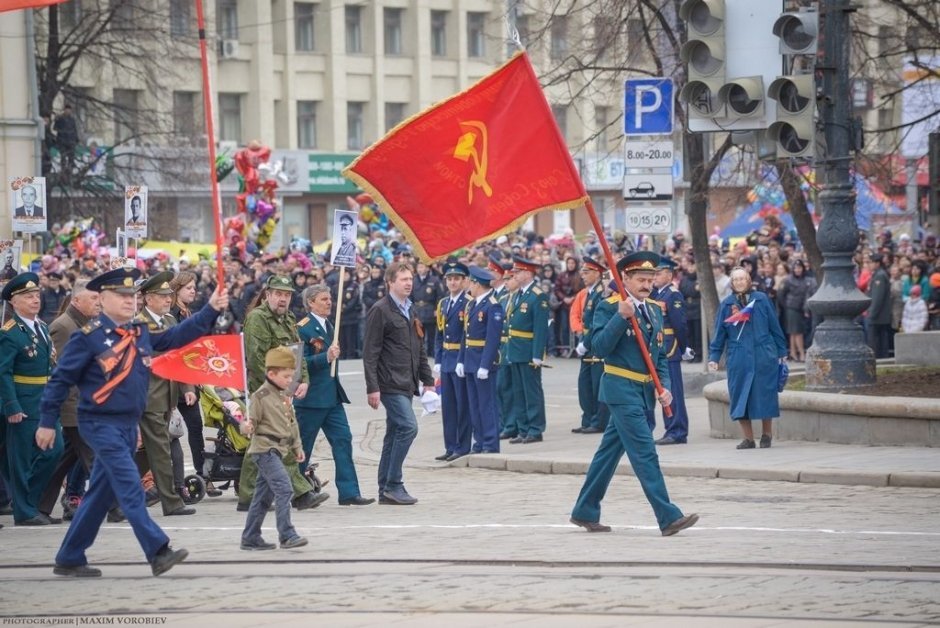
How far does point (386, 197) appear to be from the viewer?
11852mm

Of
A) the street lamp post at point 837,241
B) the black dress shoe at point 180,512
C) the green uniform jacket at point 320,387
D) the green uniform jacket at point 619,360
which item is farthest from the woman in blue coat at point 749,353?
the black dress shoe at point 180,512

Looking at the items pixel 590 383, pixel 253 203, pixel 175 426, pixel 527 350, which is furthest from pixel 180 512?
pixel 253 203

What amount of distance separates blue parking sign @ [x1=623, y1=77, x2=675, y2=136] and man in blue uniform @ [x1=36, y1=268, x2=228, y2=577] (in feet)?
28.7

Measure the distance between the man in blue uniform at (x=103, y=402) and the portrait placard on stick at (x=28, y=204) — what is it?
435 inches

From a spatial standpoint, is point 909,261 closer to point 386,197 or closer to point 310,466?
point 310,466

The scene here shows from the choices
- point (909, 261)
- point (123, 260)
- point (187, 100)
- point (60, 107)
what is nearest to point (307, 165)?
point (187, 100)

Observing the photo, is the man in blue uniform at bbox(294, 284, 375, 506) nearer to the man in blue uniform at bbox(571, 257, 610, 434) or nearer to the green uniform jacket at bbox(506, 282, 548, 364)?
the green uniform jacket at bbox(506, 282, 548, 364)

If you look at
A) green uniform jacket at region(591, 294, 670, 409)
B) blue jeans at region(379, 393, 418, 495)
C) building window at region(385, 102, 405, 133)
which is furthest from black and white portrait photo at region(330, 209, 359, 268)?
building window at region(385, 102, 405, 133)

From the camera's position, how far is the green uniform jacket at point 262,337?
1373 centimetres

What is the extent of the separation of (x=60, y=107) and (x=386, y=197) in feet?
113

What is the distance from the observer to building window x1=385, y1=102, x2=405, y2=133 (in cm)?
6650

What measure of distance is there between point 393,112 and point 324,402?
53479mm

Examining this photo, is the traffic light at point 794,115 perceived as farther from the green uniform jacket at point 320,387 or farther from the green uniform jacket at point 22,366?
the green uniform jacket at point 22,366

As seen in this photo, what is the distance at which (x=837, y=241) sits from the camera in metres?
17.0
